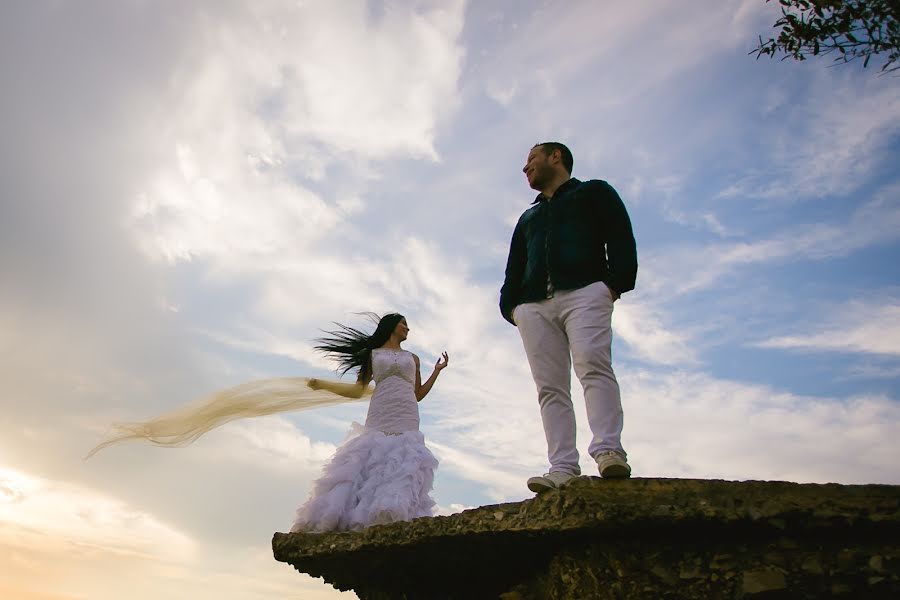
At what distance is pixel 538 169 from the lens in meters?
5.23

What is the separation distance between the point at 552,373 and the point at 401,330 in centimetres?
355

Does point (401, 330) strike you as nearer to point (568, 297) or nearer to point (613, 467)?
point (568, 297)

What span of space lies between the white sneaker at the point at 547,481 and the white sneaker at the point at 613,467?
195 mm

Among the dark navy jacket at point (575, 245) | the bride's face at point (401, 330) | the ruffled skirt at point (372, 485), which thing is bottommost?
the ruffled skirt at point (372, 485)

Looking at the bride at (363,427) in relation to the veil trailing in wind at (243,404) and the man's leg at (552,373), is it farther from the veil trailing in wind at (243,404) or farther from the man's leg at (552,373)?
the man's leg at (552,373)

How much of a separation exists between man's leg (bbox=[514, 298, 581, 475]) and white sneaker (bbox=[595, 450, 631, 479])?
478 mm

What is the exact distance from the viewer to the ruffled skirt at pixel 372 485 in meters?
6.15

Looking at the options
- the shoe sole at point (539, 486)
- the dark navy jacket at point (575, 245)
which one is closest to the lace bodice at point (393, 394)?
the dark navy jacket at point (575, 245)

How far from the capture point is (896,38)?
200 inches

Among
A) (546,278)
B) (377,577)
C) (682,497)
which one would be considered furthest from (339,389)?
(682,497)

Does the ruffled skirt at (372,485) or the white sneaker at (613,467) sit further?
the ruffled skirt at (372,485)

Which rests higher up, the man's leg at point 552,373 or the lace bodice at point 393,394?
the lace bodice at point 393,394

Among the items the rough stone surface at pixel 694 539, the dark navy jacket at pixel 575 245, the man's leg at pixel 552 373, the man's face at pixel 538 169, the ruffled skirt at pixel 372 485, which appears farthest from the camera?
the ruffled skirt at pixel 372 485

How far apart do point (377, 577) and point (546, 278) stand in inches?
99.4
